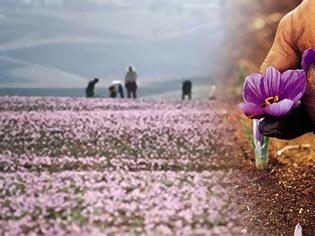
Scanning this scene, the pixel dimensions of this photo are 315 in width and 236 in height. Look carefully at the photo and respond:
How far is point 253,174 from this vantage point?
5.78ft

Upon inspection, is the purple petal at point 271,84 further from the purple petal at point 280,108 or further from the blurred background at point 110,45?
the blurred background at point 110,45

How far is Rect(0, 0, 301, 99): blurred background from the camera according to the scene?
1.76m

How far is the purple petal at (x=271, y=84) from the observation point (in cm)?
105

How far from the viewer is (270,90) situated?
1060 mm

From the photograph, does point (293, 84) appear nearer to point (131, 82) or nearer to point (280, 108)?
point (280, 108)

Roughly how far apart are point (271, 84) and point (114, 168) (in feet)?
2.47

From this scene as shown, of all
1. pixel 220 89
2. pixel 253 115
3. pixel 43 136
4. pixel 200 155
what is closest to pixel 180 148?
pixel 200 155

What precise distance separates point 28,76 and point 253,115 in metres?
0.95

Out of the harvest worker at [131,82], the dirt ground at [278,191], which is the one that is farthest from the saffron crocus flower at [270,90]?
the harvest worker at [131,82]

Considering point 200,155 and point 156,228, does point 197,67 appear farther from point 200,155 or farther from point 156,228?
point 156,228

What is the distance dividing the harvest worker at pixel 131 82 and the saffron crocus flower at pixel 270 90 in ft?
2.49

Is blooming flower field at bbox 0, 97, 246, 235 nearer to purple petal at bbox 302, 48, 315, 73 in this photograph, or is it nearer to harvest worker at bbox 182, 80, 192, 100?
harvest worker at bbox 182, 80, 192, 100

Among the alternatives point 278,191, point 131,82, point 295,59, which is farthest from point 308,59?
point 131,82

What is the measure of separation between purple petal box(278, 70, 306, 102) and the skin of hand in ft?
0.09
